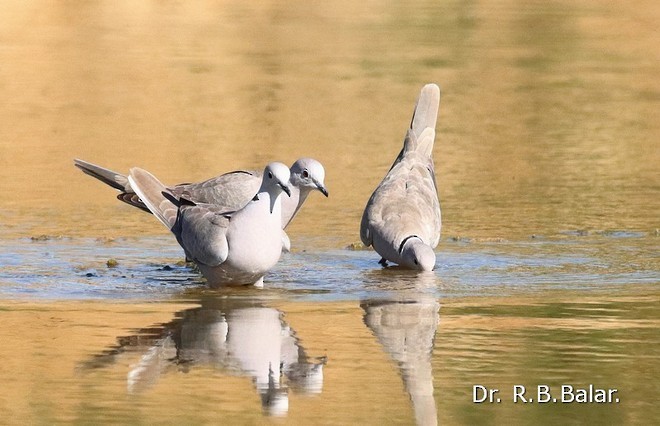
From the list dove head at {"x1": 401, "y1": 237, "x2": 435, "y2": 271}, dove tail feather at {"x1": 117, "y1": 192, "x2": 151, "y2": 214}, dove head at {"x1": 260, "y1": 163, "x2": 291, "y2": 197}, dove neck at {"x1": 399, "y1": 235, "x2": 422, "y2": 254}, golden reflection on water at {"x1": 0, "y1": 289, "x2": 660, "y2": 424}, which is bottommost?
golden reflection on water at {"x1": 0, "y1": 289, "x2": 660, "y2": 424}

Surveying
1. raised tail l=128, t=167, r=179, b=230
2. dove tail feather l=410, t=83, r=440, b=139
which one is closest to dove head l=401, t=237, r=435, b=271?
raised tail l=128, t=167, r=179, b=230

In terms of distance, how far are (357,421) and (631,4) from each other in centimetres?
3173

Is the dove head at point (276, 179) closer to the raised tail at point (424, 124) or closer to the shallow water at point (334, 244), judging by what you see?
the shallow water at point (334, 244)

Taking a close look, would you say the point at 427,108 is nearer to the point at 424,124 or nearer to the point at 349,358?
the point at 424,124

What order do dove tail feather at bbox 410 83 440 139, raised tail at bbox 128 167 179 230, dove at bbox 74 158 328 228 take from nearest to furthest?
raised tail at bbox 128 167 179 230
dove at bbox 74 158 328 228
dove tail feather at bbox 410 83 440 139

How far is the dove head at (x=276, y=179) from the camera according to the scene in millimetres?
9789

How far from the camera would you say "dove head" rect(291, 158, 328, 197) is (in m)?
10.7

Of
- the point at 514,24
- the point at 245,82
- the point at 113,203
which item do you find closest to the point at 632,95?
the point at 245,82

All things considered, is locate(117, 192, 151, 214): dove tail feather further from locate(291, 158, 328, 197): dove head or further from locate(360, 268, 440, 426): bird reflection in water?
locate(360, 268, 440, 426): bird reflection in water

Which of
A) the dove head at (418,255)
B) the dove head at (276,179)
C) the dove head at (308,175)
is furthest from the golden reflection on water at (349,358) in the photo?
the dove head at (308,175)

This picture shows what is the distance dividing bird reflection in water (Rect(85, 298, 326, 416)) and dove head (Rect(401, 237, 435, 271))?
6.08 ft

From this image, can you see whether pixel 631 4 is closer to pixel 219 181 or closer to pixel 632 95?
pixel 632 95

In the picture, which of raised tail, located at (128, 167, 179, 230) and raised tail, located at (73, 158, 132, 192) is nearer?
raised tail, located at (128, 167, 179, 230)

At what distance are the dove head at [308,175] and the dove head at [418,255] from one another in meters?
0.76
